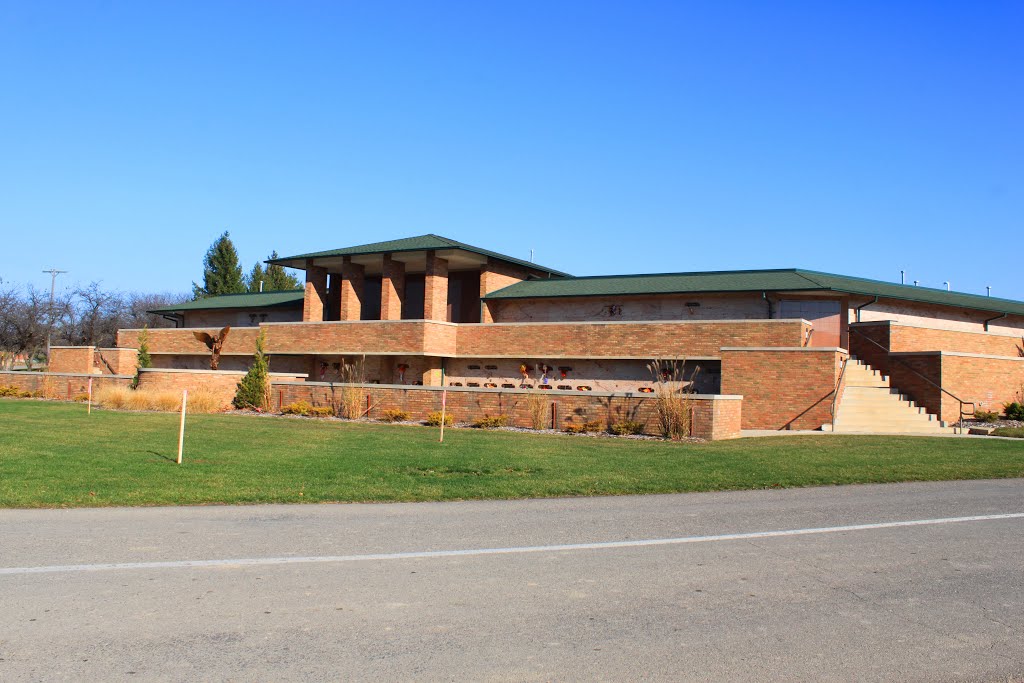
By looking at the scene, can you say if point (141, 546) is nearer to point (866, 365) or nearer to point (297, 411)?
point (297, 411)

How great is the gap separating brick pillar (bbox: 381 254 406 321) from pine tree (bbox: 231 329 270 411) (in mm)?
7619

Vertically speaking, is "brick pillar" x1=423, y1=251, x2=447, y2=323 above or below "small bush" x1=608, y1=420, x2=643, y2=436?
above

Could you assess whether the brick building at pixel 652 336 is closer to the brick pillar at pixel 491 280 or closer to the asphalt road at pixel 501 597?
the brick pillar at pixel 491 280

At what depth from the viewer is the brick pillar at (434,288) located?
36.1 m

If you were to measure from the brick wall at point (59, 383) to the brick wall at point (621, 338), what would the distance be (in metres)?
14.3

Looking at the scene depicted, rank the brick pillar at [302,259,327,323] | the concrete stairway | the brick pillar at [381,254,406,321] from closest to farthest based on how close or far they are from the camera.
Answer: the concrete stairway → the brick pillar at [381,254,406,321] → the brick pillar at [302,259,327,323]

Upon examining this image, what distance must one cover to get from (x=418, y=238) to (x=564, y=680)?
34.3m

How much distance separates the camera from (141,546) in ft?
26.1

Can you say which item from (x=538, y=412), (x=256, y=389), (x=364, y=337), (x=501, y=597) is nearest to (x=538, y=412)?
(x=538, y=412)

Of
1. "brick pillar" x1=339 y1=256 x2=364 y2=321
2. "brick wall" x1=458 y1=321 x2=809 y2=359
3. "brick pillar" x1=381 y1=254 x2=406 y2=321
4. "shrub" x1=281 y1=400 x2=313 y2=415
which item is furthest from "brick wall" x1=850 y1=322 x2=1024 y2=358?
"brick pillar" x1=339 y1=256 x2=364 y2=321

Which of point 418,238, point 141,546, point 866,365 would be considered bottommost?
point 141,546

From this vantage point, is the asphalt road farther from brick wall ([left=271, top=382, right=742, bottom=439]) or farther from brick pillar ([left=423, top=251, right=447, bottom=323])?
brick pillar ([left=423, top=251, right=447, bottom=323])

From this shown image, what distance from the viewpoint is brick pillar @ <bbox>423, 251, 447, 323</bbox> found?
36094 mm

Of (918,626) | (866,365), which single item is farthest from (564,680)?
(866,365)
